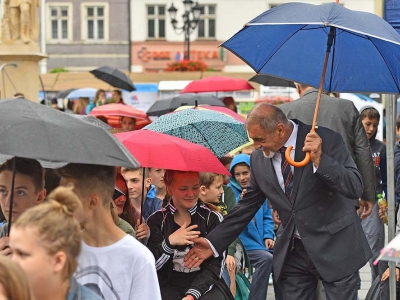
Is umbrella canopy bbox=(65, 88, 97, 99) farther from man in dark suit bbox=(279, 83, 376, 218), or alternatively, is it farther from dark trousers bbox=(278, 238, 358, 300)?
dark trousers bbox=(278, 238, 358, 300)

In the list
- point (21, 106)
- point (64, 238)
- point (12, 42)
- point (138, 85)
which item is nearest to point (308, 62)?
point (21, 106)

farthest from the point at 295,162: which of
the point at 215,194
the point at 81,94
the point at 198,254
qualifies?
the point at 81,94

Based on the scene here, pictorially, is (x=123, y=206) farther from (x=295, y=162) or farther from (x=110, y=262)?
(x=110, y=262)

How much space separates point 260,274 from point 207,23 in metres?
50.9

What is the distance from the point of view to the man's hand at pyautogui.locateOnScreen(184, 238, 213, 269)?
6.06 metres

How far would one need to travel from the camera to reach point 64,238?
11.3 ft

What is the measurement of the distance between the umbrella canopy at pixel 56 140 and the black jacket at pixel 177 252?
1984mm

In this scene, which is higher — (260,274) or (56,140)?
(56,140)

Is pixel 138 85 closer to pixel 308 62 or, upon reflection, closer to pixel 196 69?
pixel 196 69

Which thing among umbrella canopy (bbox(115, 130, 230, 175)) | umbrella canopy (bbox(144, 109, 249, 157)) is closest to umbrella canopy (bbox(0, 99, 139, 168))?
umbrella canopy (bbox(115, 130, 230, 175))

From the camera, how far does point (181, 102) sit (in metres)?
13.6

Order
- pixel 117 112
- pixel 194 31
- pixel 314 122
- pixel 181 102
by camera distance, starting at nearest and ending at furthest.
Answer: pixel 314 122 → pixel 117 112 → pixel 181 102 → pixel 194 31

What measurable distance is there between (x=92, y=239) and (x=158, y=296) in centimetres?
36

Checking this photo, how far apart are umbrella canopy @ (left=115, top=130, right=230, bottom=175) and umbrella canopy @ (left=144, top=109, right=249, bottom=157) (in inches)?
46.1
